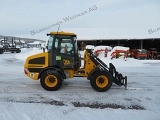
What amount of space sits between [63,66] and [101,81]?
1523 millimetres

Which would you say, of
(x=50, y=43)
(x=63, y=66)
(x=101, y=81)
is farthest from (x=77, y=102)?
(x=50, y=43)

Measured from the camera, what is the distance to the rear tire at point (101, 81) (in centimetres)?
942

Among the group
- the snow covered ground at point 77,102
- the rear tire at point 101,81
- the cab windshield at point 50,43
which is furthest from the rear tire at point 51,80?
the rear tire at point 101,81

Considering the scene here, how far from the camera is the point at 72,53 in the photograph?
966 centimetres

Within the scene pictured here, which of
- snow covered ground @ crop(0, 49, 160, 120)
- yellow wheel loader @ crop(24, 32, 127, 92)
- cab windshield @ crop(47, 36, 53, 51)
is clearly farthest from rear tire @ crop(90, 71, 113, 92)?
cab windshield @ crop(47, 36, 53, 51)

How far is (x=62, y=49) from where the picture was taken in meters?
9.66

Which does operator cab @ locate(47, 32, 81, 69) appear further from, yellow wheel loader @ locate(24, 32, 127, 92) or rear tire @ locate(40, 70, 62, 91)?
rear tire @ locate(40, 70, 62, 91)

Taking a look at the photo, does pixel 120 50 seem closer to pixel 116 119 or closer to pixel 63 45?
pixel 63 45

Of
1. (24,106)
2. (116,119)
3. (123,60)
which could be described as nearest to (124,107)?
(116,119)

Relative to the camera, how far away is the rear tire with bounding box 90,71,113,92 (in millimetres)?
9423

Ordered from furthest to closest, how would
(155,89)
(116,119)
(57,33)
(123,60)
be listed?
1. (123,60)
2. (155,89)
3. (57,33)
4. (116,119)

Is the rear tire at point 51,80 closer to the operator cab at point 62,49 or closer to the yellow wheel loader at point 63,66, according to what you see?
the yellow wheel loader at point 63,66

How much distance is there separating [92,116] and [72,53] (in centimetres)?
343

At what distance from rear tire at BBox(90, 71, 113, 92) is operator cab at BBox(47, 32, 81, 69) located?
94 cm
